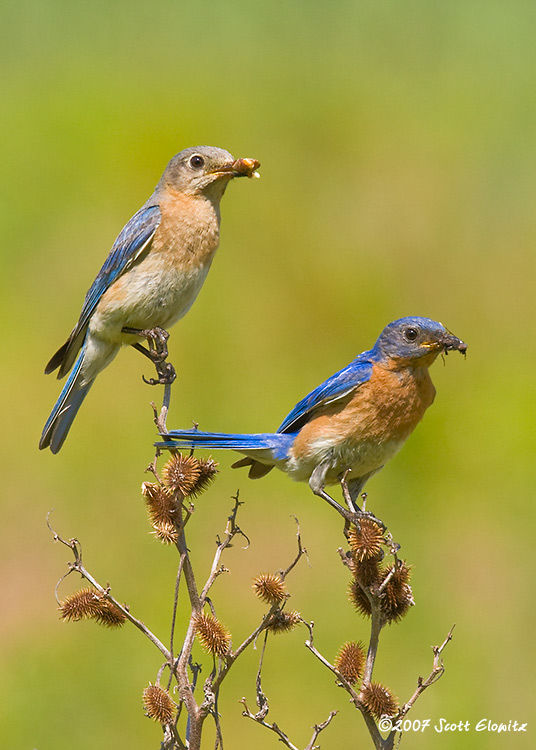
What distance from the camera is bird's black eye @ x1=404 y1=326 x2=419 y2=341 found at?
5.17 metres

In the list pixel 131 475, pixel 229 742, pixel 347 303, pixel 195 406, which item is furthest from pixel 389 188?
pixel 229 742

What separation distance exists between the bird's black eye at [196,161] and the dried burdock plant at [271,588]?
2.48 meters

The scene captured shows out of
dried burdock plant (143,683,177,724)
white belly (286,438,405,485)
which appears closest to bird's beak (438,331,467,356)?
white belly (286,438,405,485)

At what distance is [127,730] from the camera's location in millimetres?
7820

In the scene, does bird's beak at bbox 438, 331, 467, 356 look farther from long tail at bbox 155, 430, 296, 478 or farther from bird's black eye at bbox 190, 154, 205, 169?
bird's black eye at bbox 190, 154, 205, 169

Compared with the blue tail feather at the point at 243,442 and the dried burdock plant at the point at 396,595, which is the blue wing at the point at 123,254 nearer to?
the blue tail feather at the point at 243,442

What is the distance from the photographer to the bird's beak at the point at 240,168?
18.7 feet

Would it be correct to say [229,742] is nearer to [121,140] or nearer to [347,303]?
[347,303]

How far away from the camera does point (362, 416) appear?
518 centimetres

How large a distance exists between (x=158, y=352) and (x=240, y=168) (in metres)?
0.97

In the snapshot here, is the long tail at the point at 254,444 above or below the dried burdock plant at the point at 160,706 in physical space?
above

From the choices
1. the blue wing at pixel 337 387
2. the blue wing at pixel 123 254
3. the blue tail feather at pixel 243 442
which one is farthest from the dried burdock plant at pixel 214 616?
the blue wing at pixel 123 254

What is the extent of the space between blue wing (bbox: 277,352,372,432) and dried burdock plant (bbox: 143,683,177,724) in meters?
1.70

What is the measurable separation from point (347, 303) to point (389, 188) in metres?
1.69
